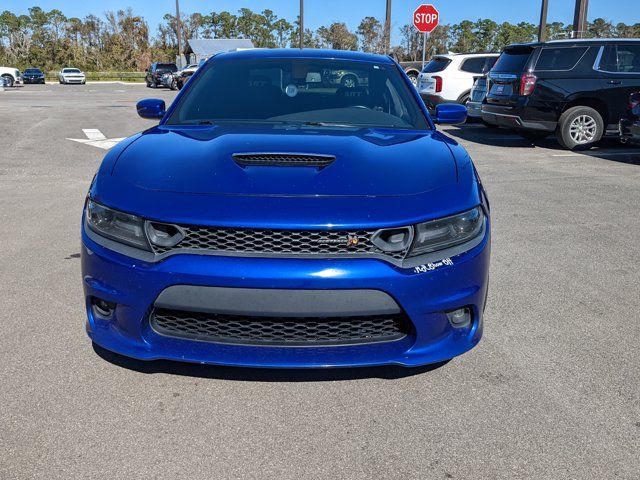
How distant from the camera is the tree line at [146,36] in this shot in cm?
6388

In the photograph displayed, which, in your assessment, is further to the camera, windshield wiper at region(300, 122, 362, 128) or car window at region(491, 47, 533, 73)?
car window at region(491, 47, 533, 73)

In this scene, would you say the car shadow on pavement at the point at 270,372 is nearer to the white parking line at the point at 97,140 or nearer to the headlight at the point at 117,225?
the headlight at the point at 117,225

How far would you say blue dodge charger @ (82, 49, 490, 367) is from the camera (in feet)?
→ 8.21

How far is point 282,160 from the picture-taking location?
2947 mm

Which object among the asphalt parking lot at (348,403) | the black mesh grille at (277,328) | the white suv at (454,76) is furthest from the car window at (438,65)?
the black mesh grille at (277,328)

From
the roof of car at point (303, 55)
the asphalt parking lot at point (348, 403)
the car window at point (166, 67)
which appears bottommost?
the car window at point (166, 67)

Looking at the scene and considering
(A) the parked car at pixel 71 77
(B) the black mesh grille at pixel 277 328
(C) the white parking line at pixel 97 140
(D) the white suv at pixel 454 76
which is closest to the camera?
(B) the black mesh grille at pixel 277 328

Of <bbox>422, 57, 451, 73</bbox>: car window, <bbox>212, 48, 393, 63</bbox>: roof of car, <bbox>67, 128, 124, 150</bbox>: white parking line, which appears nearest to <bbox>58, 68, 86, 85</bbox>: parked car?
<bbox>67, 128, 124, 150</bbox>: white parking line

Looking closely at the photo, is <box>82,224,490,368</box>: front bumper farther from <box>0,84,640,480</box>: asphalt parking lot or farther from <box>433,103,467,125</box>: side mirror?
<box>433,103,467,125</box>: side mirror

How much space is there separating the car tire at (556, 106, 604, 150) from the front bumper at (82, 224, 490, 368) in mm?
9241

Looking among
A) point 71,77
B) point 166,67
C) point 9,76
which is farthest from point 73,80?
point 9,76

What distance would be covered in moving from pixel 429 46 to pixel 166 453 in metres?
66.4

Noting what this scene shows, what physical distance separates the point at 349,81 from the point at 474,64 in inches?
484

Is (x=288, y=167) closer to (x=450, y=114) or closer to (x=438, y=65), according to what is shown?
(x=450, y=114)
